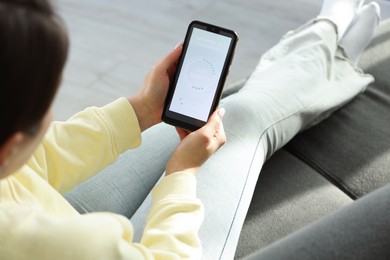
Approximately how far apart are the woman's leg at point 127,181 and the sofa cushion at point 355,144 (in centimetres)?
29

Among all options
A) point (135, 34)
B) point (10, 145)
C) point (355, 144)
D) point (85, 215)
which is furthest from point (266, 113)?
point (135, 34)

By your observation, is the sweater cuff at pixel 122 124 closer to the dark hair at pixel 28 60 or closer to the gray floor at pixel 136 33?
the dark hair at pixel 28 60

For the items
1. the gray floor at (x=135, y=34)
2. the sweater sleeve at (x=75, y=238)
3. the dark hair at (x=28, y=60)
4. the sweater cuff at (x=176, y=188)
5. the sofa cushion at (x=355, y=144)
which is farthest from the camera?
the gray floor at (x=135, y=34)

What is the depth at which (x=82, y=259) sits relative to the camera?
25.1 inches

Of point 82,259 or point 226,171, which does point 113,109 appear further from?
point 82,259

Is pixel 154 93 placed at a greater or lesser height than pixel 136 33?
greater

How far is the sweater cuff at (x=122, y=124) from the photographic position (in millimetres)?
929

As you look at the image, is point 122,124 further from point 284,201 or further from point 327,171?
point 327,171

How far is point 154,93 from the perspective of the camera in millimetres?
1002

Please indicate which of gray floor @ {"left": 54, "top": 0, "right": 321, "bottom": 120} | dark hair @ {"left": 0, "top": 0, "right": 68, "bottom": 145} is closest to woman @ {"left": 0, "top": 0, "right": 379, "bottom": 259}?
dark hair @ {"left": 0, "top": 0, "right": 68, "bottom": 145}

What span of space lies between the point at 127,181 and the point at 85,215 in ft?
1.10

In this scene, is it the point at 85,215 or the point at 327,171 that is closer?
the point at 85,215

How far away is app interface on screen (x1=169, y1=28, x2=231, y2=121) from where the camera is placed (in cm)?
101

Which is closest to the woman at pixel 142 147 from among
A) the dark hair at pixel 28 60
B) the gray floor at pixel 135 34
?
the dark hair at pixel 28 60
